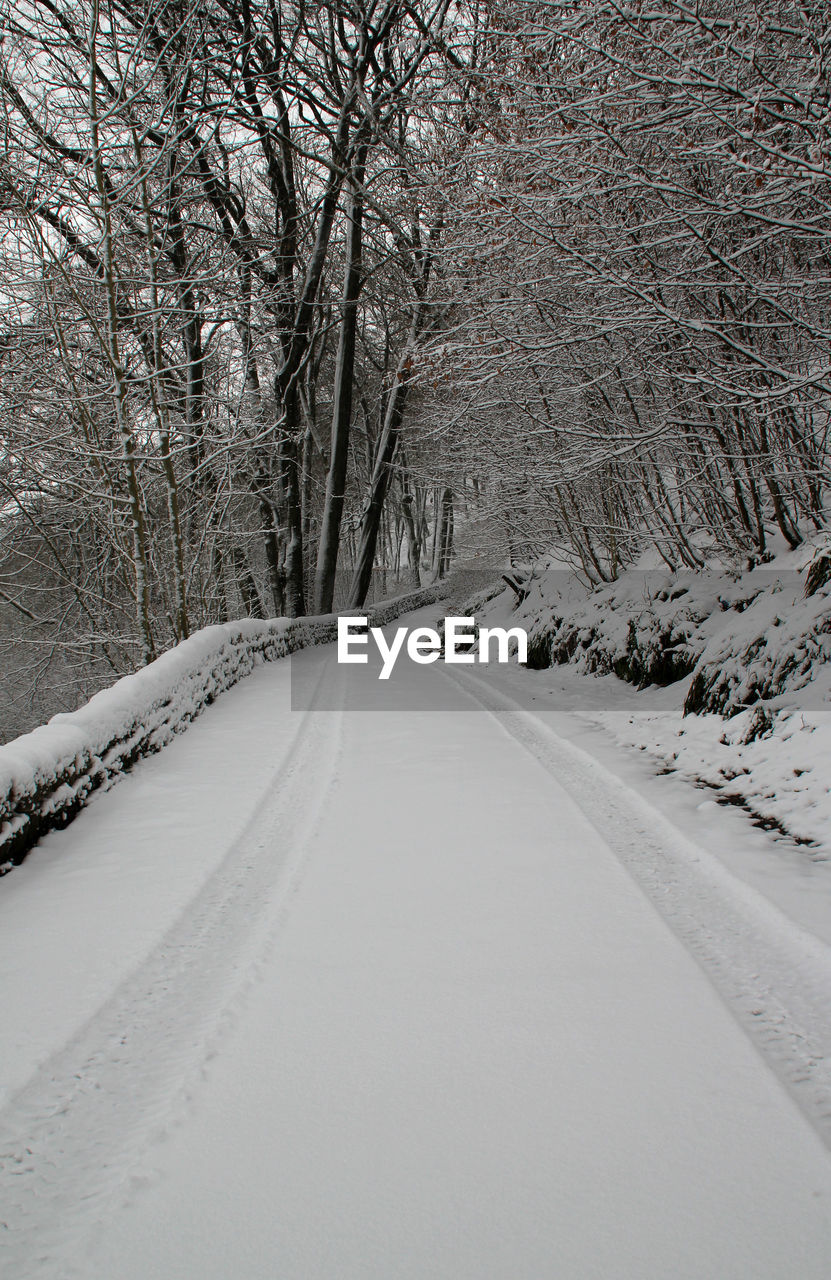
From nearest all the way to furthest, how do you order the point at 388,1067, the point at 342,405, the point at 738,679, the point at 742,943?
the point at 388,1067
the point at 742,943
the point at 738,679
the point at 342,405

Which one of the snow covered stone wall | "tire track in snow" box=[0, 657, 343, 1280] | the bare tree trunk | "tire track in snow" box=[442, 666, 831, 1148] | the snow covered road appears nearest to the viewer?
the snow covered road

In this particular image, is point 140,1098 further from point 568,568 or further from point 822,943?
point 568,568

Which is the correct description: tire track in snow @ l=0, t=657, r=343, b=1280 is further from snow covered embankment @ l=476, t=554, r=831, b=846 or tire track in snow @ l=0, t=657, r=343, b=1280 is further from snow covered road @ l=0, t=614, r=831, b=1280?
snow covered embankment @ l=476, t=554, r=831, b=846

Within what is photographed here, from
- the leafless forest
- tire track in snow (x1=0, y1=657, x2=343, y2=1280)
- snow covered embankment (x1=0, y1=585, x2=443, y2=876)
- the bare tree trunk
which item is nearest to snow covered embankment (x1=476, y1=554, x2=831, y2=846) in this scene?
the leafless forest

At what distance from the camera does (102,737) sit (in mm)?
5996

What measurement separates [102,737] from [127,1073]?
3685 mm

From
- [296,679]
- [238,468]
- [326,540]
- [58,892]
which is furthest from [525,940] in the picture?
[326,540]

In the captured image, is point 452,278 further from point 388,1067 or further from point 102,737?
point 388,1067

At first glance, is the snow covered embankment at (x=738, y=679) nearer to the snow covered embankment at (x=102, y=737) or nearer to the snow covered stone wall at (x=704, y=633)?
the snow covered stone wall at (x=704, y=633)

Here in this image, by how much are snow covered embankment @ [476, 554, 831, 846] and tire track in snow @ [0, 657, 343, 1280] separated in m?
3.40

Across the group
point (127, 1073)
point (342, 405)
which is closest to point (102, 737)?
point (127, 1073)

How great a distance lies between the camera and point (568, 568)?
59.6ft

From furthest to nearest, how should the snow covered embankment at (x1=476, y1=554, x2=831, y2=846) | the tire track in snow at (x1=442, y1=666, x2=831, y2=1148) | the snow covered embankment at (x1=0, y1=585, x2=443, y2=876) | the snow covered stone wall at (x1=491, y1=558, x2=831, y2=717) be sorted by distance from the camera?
the snow covered stone wall at (x1=491, y1=558, x2=831, y2=717) < the snow covered embankment at (x1=476, y1=554, x2=831, y2=846) < the snow covered embankment at (x1=0, y1=585, x2=443, y2=876) < the tire track in snow at (x1=442, y1=666, x2=831, y2=1148)

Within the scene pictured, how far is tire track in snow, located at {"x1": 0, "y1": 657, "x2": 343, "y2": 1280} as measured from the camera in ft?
6.84
